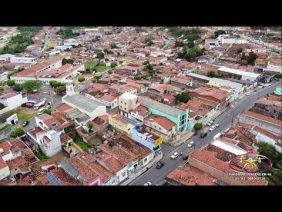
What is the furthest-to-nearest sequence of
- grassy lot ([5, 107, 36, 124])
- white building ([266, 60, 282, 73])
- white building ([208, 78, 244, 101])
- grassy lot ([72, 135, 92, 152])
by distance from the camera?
white building ([266, 60, 282, 73]) < white building ([208, 78, 244, 101]) < grassy lot ([5, 107, 36, 124]) < grassy lot ([72, 135, 92, 152])

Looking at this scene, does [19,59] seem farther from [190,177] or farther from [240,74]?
[190,177]

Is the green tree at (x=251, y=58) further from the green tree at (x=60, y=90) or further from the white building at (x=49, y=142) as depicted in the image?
the white building at (x=49, y=142)

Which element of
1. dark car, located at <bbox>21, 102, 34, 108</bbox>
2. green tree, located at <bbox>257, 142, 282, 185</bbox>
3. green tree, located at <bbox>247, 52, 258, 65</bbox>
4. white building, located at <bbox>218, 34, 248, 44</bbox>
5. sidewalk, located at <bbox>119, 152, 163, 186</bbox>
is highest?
white building, located at <bbox>218, 34, 248, 44</bbox>

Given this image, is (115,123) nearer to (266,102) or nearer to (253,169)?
(253,169)

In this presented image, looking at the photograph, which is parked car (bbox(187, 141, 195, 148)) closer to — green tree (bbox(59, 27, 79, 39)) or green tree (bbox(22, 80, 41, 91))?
green tree (bbox(22, 80, 41, 91))

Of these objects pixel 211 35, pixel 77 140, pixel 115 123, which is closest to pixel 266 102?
pixel 115 123

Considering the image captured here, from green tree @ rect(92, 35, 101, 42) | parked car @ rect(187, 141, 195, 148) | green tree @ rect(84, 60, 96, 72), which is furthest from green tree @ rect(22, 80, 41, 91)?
green tree @ rect(92, 35, 101, 42)
